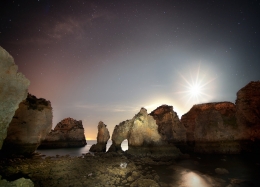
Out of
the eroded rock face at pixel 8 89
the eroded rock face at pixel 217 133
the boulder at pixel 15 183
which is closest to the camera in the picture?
the boulder at pixel 15 183

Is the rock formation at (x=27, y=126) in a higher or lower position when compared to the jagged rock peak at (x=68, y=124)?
lower

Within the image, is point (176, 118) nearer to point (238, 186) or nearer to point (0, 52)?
point (238, 186)

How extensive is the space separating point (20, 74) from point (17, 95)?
3.79 ft

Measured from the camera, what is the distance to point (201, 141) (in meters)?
28.7

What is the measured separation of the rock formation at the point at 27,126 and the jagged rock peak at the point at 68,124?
4246 centimetres

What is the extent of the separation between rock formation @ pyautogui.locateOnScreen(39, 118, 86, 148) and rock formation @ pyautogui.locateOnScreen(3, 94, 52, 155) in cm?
4118

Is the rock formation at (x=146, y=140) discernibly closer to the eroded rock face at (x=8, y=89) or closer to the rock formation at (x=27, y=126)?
the rock formation at (x=27, y=126)

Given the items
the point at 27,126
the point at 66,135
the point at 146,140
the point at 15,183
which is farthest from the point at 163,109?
the point at 66,135

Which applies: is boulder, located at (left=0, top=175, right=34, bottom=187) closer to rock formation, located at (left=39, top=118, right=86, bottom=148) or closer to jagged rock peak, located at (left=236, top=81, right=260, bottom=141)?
jagged rock peak, located at (left=236, top=81, right=260, bottom=141)

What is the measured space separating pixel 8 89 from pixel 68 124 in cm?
6199

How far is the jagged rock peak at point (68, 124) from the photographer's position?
62766 millimetres

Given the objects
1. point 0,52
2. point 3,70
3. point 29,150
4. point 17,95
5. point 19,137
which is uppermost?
point 0,52

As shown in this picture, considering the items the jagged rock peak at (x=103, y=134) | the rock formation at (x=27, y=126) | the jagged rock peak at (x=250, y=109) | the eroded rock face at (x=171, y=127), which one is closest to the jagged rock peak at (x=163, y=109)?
the eroded rock face at (x=171, y=127)

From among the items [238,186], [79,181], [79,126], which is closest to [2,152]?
[79,181]
